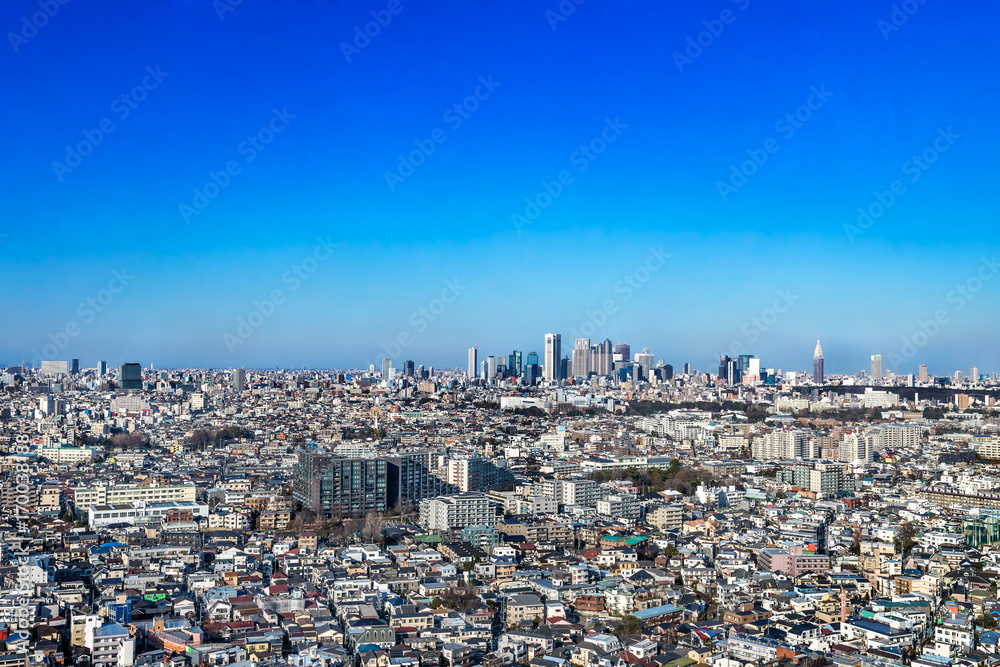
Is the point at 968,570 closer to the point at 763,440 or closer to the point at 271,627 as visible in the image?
the point at 271,627

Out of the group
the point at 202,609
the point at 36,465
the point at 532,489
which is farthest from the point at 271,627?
the point at 36,465

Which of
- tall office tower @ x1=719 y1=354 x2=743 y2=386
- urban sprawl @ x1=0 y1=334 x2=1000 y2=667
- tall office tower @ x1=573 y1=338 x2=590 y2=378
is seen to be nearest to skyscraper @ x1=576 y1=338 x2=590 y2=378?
tall office tower @ x1=573 y1=338 x2=590 y2=378

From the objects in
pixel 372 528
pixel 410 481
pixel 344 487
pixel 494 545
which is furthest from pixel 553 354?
pixel 494 545

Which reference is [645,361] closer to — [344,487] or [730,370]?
[730,370]

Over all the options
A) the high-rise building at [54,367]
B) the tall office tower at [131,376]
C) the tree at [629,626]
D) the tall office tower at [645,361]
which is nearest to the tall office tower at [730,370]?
the tall office tower at [645,361]

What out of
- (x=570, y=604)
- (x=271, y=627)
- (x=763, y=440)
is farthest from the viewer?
(x=763, y=440)

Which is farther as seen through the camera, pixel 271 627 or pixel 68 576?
pixel 68 576
